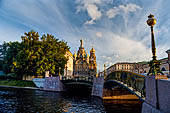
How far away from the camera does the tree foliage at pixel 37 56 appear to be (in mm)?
45281

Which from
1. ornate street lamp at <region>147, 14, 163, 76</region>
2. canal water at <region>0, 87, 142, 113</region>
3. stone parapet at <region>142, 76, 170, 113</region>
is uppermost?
ornate street lamp at <region>147, 14, 163, 76</region>

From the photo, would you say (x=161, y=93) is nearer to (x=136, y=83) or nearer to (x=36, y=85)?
(x=136, y=83)

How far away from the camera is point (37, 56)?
45.8 metres

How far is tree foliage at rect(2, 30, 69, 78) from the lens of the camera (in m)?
45.3

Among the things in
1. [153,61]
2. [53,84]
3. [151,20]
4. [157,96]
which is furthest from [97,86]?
[151,20]

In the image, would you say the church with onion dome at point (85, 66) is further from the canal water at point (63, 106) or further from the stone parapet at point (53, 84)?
the canal water at point (63, 106)

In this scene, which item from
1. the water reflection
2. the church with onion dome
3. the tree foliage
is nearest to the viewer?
the water reflection

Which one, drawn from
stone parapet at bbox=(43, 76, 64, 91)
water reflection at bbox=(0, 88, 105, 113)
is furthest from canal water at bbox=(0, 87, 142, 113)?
stone parapet at bbox=(43, 76, 64, 91)

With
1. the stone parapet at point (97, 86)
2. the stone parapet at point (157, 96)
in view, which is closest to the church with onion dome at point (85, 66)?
the stone parapet at point (97, 86)

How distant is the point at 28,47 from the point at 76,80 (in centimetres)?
2361

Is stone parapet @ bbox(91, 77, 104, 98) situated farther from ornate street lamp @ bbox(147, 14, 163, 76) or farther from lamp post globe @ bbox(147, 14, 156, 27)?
lamp post globe @ bbox(147, 14, 156, 27)

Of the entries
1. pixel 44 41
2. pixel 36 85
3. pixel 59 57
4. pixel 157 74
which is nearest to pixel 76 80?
pixel 59 57

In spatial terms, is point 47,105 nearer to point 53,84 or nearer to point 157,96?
point 157,96

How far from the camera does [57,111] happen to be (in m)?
16.0
